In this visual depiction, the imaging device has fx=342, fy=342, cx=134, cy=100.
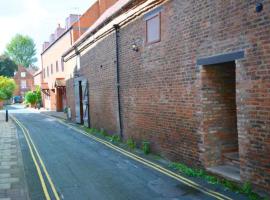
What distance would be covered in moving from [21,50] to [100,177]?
304ft

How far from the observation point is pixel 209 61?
798 centimetres

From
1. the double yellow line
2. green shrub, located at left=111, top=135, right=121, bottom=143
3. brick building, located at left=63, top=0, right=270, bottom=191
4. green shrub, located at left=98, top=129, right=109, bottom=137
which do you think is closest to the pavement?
the double yellow line

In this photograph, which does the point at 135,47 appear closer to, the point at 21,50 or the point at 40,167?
the point at 40,167

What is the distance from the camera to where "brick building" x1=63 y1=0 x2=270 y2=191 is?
669 centimetres

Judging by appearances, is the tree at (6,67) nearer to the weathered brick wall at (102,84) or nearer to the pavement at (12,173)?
the weathered brick wall at (102,84)

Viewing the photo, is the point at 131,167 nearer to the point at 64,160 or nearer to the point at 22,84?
the point at 64,160

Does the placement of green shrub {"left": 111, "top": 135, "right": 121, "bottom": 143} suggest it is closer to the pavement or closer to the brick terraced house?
the pavement

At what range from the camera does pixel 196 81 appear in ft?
28.2

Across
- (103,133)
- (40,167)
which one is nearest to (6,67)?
(103,133)

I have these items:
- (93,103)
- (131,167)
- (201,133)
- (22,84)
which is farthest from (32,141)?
(22,84)

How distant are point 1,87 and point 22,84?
43797mm

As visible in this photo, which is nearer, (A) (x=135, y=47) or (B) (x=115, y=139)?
(A) (x=135, y=47)

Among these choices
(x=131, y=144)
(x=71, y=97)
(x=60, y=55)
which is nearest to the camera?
(x=131, y=144)

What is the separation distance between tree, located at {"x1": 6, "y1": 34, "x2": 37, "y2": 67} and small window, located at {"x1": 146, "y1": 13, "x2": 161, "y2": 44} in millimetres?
87634
